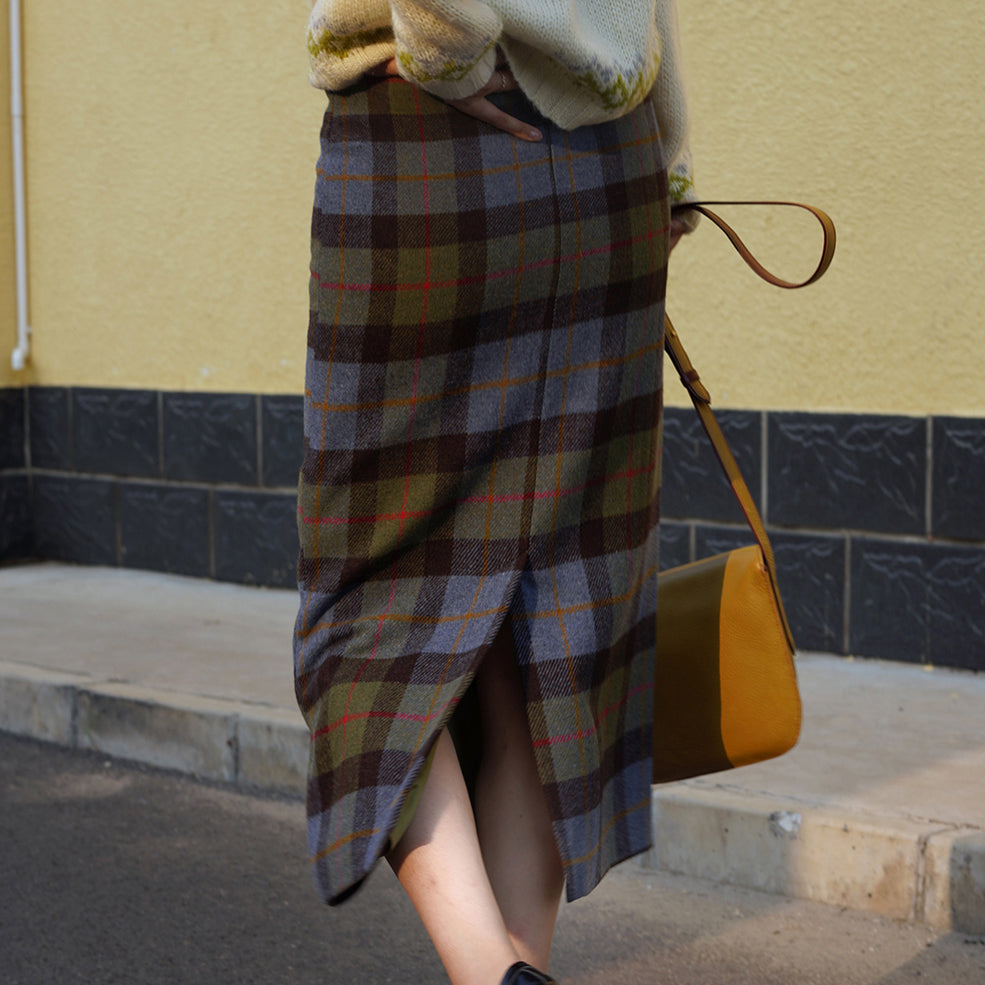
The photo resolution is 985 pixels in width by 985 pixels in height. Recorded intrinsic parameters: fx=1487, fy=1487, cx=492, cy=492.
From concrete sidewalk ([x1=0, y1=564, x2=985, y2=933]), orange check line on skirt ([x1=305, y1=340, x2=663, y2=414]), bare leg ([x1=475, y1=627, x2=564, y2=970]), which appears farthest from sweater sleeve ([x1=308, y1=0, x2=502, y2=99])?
concrete sidewalk ([x1=0, y1=564, x2=985, y2=933])

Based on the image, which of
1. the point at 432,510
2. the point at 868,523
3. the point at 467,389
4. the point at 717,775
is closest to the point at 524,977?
the point at 432,510

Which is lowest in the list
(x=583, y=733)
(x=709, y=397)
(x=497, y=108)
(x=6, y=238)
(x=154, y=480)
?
(x=154, y=480)

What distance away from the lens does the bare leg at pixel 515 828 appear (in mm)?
1626

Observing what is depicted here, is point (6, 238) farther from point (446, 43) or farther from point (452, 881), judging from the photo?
Result: point (452, 881)

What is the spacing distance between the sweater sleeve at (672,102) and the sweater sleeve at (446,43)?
1.16 feet

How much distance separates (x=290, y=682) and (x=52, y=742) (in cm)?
72

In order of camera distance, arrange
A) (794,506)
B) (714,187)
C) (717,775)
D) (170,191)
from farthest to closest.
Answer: (170,191)
(714,187)
(794,506)
(717,775)

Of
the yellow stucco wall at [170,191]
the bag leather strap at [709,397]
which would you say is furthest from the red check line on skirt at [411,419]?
the yellow stucco wall at [170,191]

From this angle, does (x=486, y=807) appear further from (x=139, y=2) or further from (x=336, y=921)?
(x=139, y=2)

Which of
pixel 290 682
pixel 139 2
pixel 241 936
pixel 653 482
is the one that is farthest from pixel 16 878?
pixel 139 2

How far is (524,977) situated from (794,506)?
310cm

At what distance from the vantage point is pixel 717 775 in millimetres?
3246

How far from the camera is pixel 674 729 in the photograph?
1.83 m

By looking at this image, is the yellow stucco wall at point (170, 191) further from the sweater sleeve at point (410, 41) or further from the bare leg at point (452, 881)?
the bare leg at point (452, 881)
